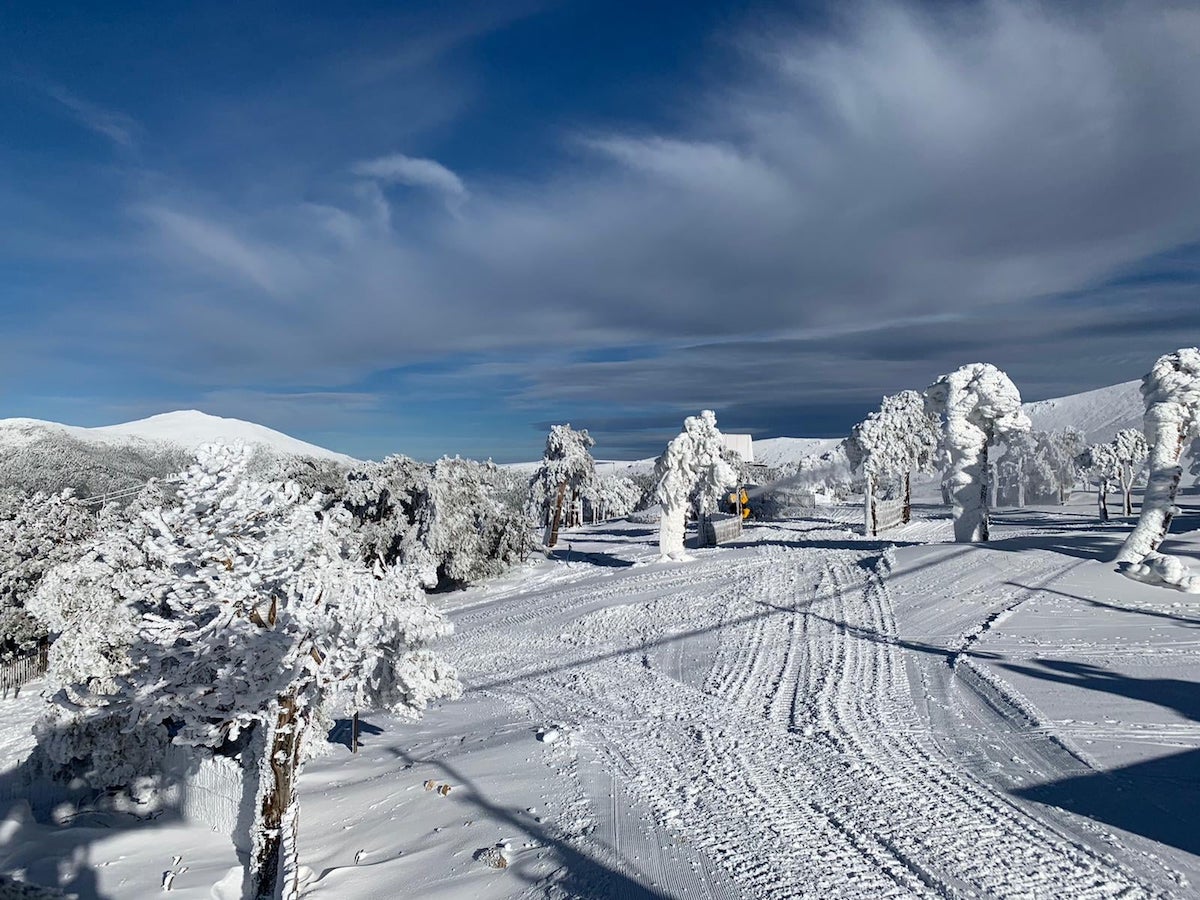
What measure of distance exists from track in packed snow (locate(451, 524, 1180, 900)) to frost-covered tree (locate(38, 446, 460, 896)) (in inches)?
176

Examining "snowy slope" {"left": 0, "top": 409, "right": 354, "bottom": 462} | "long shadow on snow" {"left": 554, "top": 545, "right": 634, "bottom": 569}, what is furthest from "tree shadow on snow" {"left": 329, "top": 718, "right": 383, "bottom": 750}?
"snowy slope" {"left": 0, "top": 409, "right": 354, "bottom": 462}

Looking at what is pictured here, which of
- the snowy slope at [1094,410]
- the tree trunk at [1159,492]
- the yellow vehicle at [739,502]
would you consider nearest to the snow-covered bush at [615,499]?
the yellow vehicle at [739,502]

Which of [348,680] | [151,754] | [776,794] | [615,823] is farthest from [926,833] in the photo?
[151,754]

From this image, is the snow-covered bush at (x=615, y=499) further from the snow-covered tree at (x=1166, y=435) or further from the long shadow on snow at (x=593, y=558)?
the snow-covered tree at (x=1166, y=435)

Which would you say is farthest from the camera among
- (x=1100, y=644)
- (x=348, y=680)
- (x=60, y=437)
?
(x=60, y=437)

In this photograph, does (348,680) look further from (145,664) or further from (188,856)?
(188,856)

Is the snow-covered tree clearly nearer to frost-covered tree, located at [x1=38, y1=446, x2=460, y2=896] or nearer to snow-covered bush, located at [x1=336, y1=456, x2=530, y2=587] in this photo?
frost-covered tree, located at [x1=38, y1=446, x2=460, y2=896]

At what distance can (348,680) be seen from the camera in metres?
9.52

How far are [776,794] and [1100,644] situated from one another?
9818 millimetres

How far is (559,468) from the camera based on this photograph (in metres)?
45.2

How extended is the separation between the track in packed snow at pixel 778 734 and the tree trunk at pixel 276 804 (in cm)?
437

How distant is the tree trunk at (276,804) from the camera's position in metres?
9.29

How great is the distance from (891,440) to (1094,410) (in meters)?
120

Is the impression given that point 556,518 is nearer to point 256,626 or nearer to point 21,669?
point 21,669
